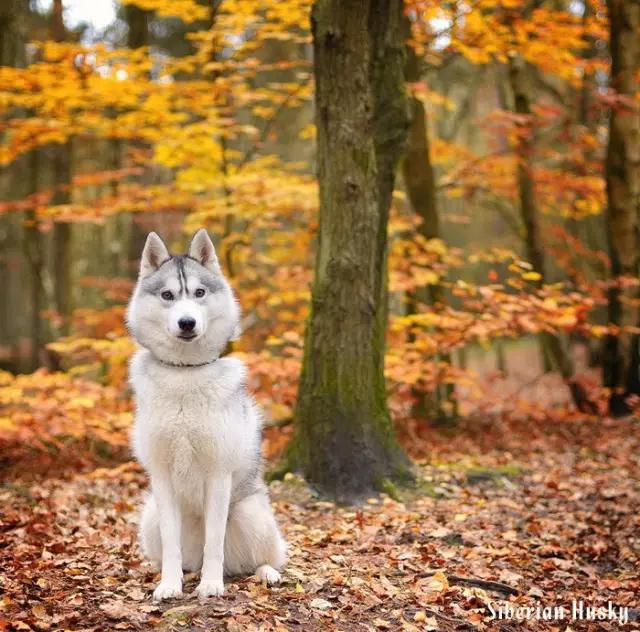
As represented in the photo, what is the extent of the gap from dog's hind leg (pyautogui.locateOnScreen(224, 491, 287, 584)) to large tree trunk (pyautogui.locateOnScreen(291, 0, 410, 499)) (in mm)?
1948

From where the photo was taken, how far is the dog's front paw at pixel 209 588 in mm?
3922

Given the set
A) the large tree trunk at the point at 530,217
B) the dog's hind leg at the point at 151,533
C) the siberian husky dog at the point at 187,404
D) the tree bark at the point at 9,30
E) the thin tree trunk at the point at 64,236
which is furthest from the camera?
the tree bark at the point at 9,30

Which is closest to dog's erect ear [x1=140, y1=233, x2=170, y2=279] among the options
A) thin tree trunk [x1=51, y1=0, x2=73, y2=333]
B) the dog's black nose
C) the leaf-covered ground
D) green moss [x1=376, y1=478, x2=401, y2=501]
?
the dog's black nose

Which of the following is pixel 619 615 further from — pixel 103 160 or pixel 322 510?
pixel 103 160

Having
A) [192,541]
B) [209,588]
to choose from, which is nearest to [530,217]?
[192,541]

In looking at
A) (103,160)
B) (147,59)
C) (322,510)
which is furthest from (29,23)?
(322,510)

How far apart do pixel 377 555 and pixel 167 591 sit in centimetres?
176

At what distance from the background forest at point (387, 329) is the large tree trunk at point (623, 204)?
4cm

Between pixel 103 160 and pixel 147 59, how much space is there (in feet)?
35.9

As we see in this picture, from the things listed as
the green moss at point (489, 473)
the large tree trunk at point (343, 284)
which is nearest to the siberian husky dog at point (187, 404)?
the large tree trunk at point (343, 284)

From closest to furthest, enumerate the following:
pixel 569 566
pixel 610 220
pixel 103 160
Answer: pixel 569 566 < pixel 610 220 < pixel 103 160

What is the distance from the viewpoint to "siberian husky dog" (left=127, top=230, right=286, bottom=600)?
152 inches

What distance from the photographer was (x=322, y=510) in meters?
6.05

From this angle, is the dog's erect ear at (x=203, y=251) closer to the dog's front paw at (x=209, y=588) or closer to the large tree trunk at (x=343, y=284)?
the dog's front paw at (x=209, y=588)
